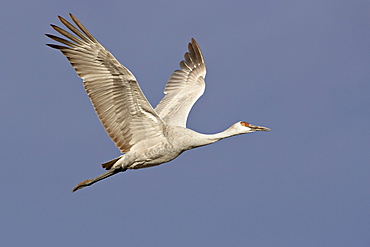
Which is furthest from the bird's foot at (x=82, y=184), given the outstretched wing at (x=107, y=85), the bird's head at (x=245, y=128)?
the bird's head at (x=245, y=128)

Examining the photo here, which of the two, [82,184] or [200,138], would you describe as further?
[82,184]

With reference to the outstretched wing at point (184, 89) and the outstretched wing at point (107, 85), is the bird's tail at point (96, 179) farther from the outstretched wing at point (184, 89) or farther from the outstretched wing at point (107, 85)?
the outstretched wing at point (184, 89)

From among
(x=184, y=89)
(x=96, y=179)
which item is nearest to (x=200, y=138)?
(x=96, y=179)

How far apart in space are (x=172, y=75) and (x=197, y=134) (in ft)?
15.1

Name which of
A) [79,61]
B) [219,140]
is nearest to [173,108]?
[219,140]

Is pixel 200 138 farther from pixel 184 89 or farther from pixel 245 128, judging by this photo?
pixel 184 89

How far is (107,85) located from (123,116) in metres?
0.79

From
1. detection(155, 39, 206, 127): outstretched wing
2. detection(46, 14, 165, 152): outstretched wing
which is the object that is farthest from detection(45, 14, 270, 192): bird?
detection(155, 39, 206, 127): outstretched wing

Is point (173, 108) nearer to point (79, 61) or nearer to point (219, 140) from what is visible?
point (219, 140)

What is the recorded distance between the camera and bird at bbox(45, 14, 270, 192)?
12.3 meters

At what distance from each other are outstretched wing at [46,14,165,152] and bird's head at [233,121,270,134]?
1.59 meters

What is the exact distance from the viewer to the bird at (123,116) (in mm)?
12320

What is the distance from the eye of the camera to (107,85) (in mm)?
12430

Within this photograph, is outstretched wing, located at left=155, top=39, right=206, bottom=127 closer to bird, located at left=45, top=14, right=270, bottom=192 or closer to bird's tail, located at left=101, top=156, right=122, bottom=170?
bird, located at left=45, top=14, right=270, bottom=192
